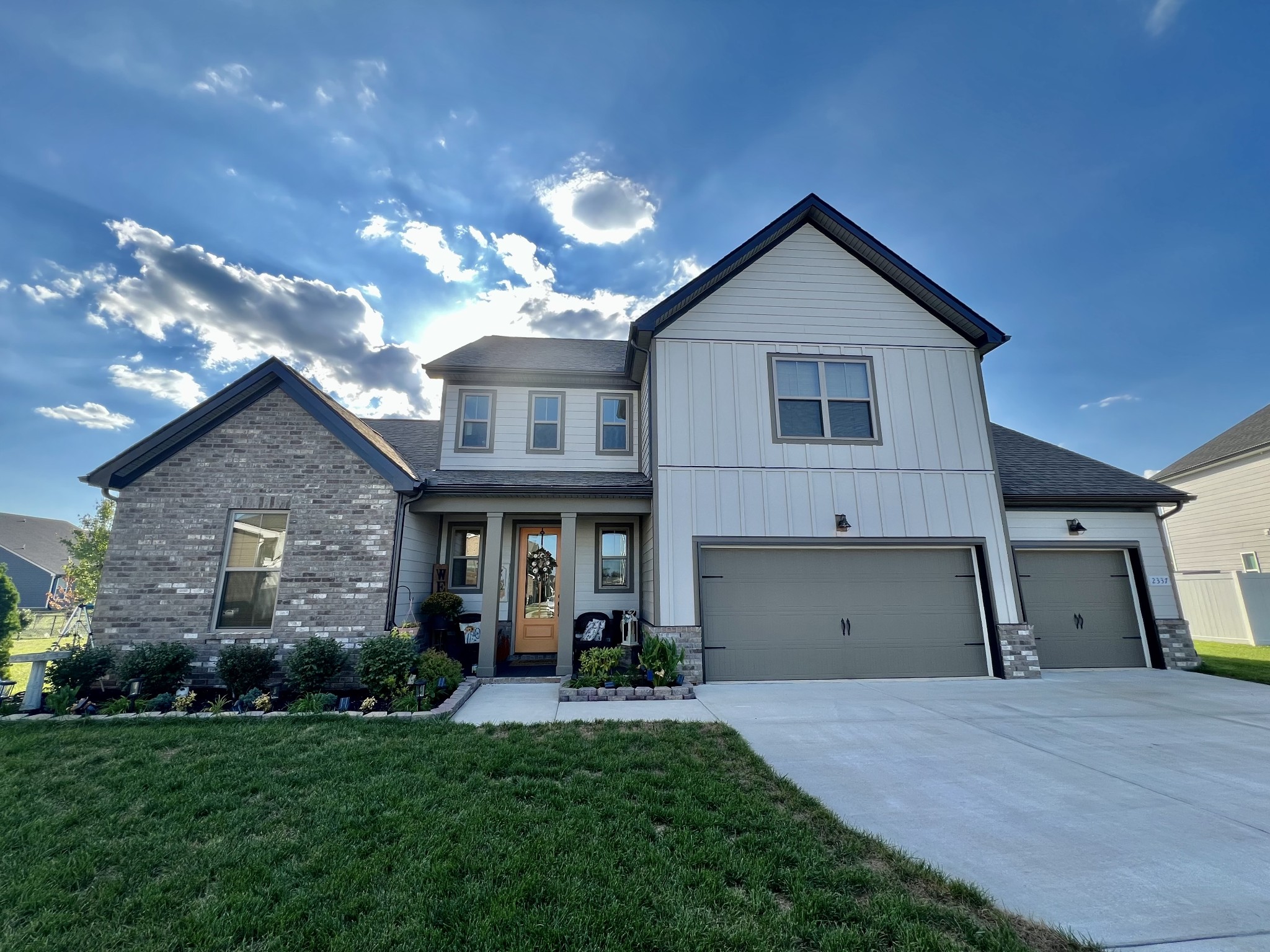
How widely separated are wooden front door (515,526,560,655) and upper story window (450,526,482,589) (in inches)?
39.5

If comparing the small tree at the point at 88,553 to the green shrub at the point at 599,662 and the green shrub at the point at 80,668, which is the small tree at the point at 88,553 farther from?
the green shrub at the point at 599,662

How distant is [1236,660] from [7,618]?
22121mm

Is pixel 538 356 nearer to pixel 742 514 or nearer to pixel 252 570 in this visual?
pixel 742 514

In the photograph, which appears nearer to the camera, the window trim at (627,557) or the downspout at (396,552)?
the downspout at (396,552)

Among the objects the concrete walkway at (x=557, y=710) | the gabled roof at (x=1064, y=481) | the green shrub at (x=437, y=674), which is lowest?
the concrete walkway at (x=557, y=710)

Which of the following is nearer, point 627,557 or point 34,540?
point 627,557

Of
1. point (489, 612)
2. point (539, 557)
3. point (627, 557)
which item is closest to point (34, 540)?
point (539, 557)

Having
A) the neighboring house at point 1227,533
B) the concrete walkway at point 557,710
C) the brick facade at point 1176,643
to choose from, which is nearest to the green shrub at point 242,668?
the concrete walkway at point 557,710

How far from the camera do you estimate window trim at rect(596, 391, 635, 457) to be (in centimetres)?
1071

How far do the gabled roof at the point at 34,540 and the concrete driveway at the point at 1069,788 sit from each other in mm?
47891

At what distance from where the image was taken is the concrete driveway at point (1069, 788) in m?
2.54

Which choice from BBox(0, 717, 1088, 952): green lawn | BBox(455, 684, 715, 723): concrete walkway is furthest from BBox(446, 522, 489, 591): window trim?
BBox(0, 717, 1088, 952): green lawn

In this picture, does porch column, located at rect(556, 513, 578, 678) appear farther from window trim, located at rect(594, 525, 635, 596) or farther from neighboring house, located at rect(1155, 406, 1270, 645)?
neighboring house, located at rect(1155, 406, 1270, 645)

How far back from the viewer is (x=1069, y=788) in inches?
155
